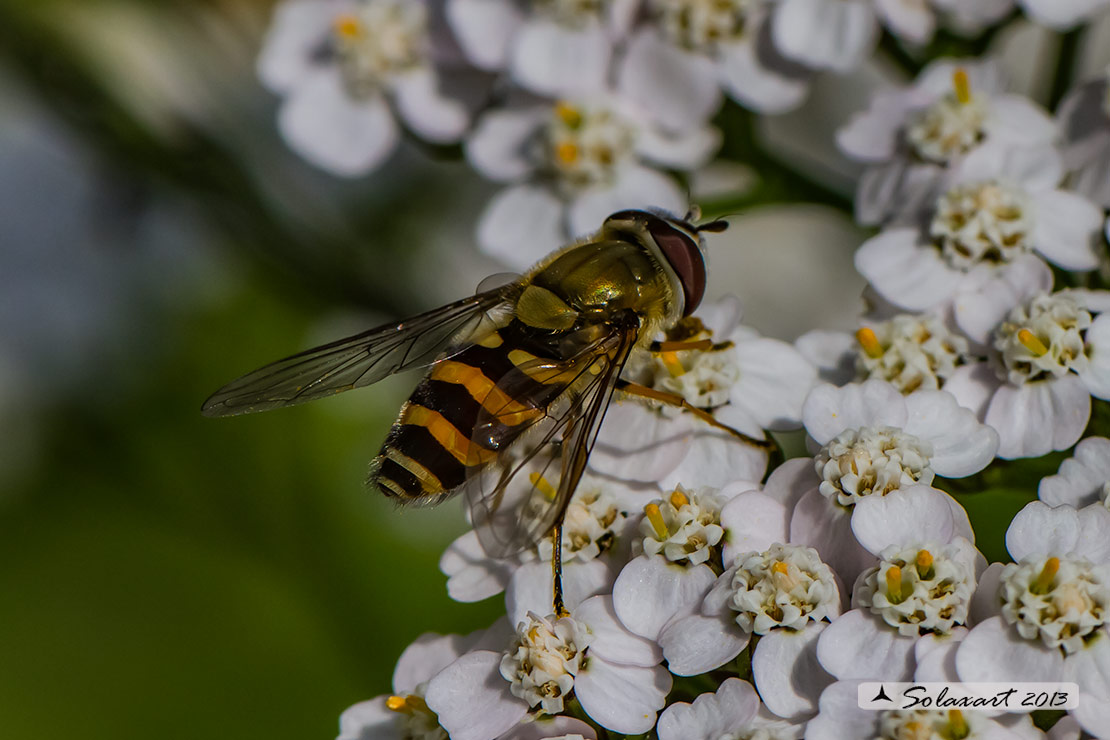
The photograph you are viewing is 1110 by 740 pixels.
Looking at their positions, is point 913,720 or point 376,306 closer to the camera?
point 913,720

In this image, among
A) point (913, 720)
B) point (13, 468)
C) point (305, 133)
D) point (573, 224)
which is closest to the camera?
point (913, 720)

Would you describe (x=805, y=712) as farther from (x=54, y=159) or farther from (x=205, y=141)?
(x=54, y=159)

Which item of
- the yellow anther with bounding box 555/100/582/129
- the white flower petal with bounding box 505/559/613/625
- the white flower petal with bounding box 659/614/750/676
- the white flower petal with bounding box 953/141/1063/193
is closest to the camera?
the white flower petal with bounding box 659/614/750/676

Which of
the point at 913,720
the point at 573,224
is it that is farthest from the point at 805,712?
the point at 573,224

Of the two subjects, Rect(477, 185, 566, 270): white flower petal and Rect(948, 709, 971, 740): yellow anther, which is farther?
Rect(477, 185, 566, 270): white flower petal

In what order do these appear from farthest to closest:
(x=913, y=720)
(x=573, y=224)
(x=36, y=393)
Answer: (x=36, y=393) < (x=573, y=224) < (x=913, y=720)

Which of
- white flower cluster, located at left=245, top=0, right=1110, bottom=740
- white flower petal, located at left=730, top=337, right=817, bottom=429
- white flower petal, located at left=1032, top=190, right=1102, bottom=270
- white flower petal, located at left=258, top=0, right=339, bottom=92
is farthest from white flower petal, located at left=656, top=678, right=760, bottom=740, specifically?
white flower petal, located at left=258, top=0, right=339, bottom=92

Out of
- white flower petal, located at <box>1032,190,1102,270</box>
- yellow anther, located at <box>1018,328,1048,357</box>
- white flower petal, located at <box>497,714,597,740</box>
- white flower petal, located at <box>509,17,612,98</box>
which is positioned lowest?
white flower petal, located at <box>497,714,597,740</box>

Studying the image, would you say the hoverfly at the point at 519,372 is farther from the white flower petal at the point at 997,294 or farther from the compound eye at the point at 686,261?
the white flower petal at the point at 997,294

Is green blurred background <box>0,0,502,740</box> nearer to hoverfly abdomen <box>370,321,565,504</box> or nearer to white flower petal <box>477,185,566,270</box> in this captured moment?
white flower petal <box>477,185,566,270</box>
